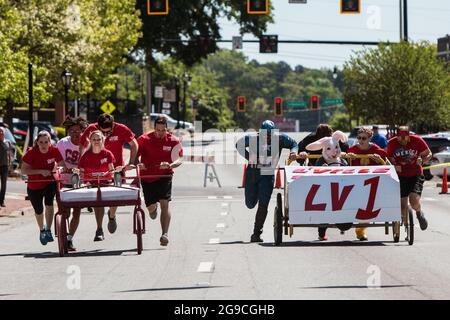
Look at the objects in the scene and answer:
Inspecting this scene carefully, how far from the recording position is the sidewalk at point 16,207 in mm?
26828

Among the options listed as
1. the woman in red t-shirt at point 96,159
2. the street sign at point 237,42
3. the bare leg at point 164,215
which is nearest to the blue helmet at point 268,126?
the bare leg at point 164,215

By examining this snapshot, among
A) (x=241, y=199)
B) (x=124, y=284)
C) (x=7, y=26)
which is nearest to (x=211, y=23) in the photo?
(x=7, y=26)

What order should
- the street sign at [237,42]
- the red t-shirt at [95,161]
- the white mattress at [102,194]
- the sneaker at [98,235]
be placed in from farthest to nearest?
1. the street sign at [237,42]
2. the sneaker at [98,235]
3. the red t-shirt at [95,161]
4. the white mattress at [102,194]

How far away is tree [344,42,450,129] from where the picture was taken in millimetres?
59750

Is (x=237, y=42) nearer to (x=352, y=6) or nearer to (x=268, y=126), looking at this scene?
(x=352, y=6)

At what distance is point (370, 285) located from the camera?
41.2 ft

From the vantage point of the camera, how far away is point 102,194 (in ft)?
54.7

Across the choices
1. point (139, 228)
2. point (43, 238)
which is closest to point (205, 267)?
point (139, 228)

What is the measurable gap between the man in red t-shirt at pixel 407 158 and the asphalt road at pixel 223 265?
0.87 m

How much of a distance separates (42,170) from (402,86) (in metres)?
44.1

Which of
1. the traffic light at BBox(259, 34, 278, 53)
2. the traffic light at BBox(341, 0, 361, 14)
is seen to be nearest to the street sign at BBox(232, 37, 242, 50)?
the traffic light at BBox(259, 34, 278, 53)

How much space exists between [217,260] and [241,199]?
16019 mm

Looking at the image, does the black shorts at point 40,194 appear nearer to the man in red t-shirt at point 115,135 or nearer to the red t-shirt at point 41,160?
the red t-shirt at point 41,160

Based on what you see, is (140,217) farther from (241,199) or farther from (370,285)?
(241,199)
